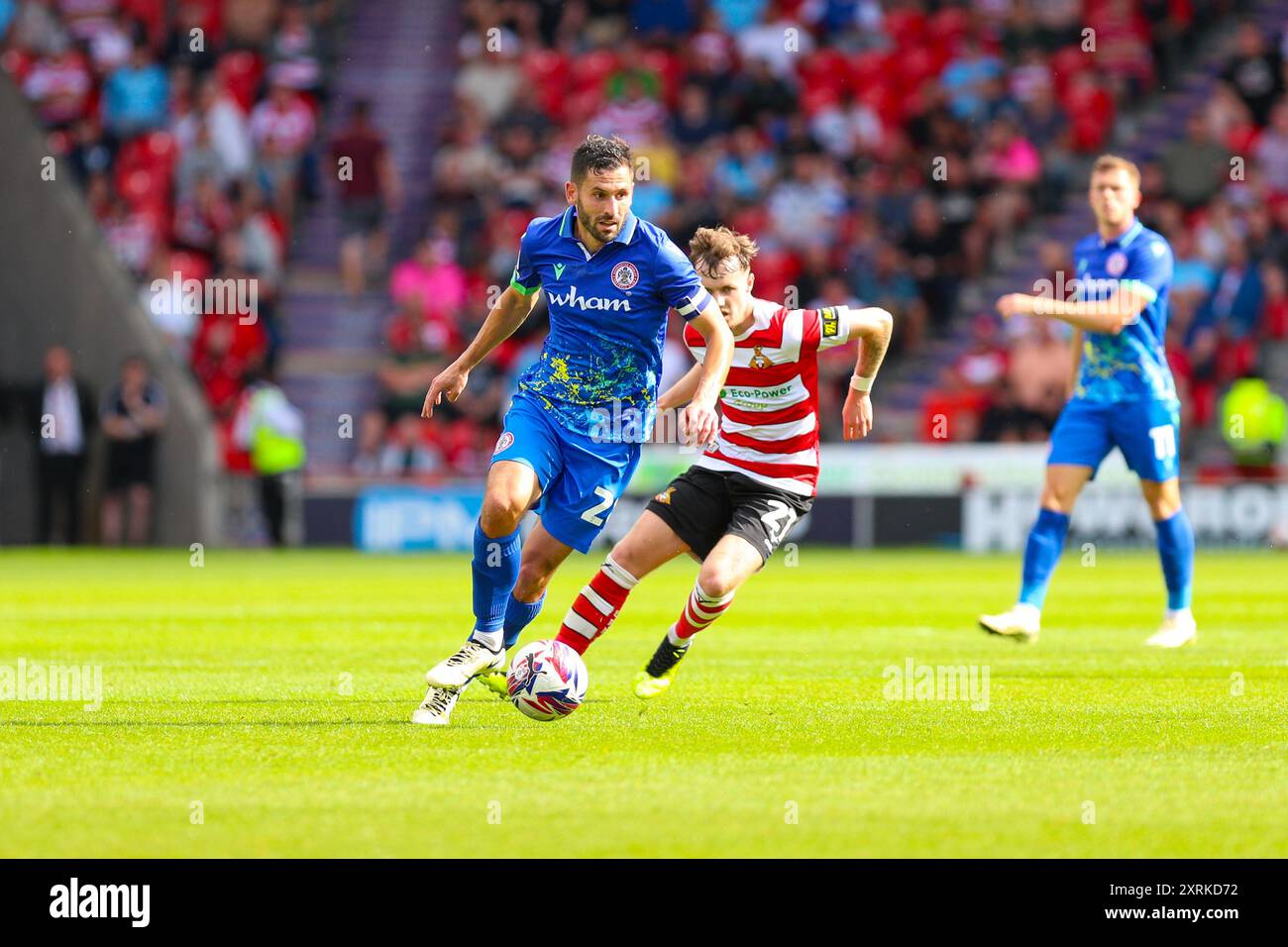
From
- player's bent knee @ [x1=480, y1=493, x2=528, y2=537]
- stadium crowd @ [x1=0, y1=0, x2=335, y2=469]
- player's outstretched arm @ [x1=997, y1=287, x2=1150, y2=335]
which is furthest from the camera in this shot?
stadium crowd @ [x1=0, y1=0, x2=335, y2=469]

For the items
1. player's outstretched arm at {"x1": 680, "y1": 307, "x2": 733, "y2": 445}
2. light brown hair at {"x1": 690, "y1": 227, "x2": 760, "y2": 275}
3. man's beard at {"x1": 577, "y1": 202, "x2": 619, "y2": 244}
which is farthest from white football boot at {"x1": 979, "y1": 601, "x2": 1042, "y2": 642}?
man's beard at {"x1": 577, "y1": 202, "x2": 619, "y2": 244}

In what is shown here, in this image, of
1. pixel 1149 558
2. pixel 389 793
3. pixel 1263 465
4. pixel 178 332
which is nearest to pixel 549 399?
pixel 389 793

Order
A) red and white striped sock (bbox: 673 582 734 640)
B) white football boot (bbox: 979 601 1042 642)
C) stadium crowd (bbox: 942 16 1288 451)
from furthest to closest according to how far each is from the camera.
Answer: stadium crowd (bbox: 942 16 1288 451) < white football boot (bbox: 979 601 1042 642) < red and white striped sock (bbox: 673 582 734 640)

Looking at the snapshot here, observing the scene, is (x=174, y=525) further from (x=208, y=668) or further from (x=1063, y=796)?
(x=1063, y=796)

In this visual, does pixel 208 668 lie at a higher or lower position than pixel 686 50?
lower

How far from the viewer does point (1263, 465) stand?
2206 centimetres

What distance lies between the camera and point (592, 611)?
8312 mm

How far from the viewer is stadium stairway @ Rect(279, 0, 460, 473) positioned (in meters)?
25.3

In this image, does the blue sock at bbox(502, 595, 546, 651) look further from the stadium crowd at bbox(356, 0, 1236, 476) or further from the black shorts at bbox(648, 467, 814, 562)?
the stadium crowd at bbox(356, 0, 1236, 476)

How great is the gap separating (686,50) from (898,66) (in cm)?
265

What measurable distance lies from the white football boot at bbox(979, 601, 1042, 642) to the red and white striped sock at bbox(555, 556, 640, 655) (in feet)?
10.0

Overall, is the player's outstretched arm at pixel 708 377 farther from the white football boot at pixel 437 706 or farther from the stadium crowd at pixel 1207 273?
the stadium crowd at pixel 1207 273

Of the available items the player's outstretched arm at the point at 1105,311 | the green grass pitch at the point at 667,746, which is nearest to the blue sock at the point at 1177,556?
the green grass pitch at the point at 667,746

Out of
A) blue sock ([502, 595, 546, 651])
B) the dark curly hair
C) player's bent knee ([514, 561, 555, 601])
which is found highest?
the dark curly hair
